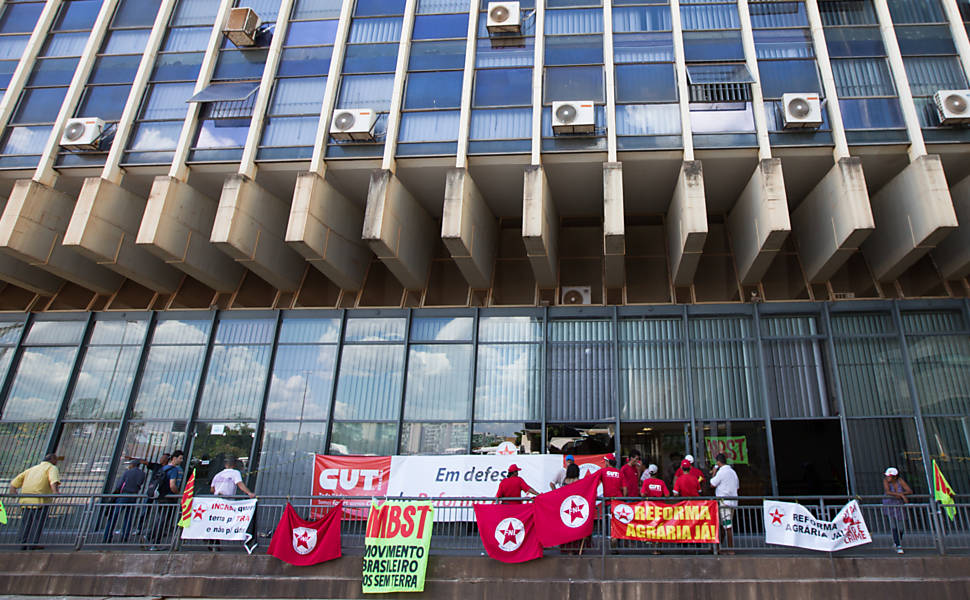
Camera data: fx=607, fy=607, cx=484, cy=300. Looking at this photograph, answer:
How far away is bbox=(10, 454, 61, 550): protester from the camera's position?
1090cm

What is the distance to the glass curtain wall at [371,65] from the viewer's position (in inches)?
592

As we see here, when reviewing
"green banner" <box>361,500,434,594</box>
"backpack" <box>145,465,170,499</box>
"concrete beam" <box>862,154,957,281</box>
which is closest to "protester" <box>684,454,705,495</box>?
"green banner" <box>361,500,434,594</box>

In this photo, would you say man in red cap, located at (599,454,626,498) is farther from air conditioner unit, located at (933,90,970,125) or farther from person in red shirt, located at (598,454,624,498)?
air conditioner unit, located at (933,90,970,125)

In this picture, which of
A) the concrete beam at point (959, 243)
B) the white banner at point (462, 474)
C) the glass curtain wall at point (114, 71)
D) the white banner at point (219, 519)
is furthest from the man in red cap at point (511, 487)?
the glass curtain wall at point (114, 71)

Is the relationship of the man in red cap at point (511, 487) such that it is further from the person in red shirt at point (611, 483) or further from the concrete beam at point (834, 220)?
the concrete beam at point (834, 220)

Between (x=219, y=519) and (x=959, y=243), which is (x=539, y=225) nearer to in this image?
(x=219, y=519)

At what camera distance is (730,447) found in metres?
13.8

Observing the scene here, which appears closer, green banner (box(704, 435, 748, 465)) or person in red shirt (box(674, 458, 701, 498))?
person in red shirt (box(674, 458, 701, 498))

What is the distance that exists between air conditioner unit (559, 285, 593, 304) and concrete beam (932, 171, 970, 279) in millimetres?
8213

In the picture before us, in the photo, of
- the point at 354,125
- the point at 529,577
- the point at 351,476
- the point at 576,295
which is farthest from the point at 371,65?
the point at 529,577

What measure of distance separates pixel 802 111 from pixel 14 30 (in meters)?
22.3

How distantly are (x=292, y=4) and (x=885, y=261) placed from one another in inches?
668

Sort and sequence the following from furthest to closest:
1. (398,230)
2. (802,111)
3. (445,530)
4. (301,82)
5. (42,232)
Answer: (301,82), (42,232), (398,230), (802,111), (445,530)

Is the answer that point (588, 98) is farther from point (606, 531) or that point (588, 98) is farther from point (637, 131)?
point (606, 531)
